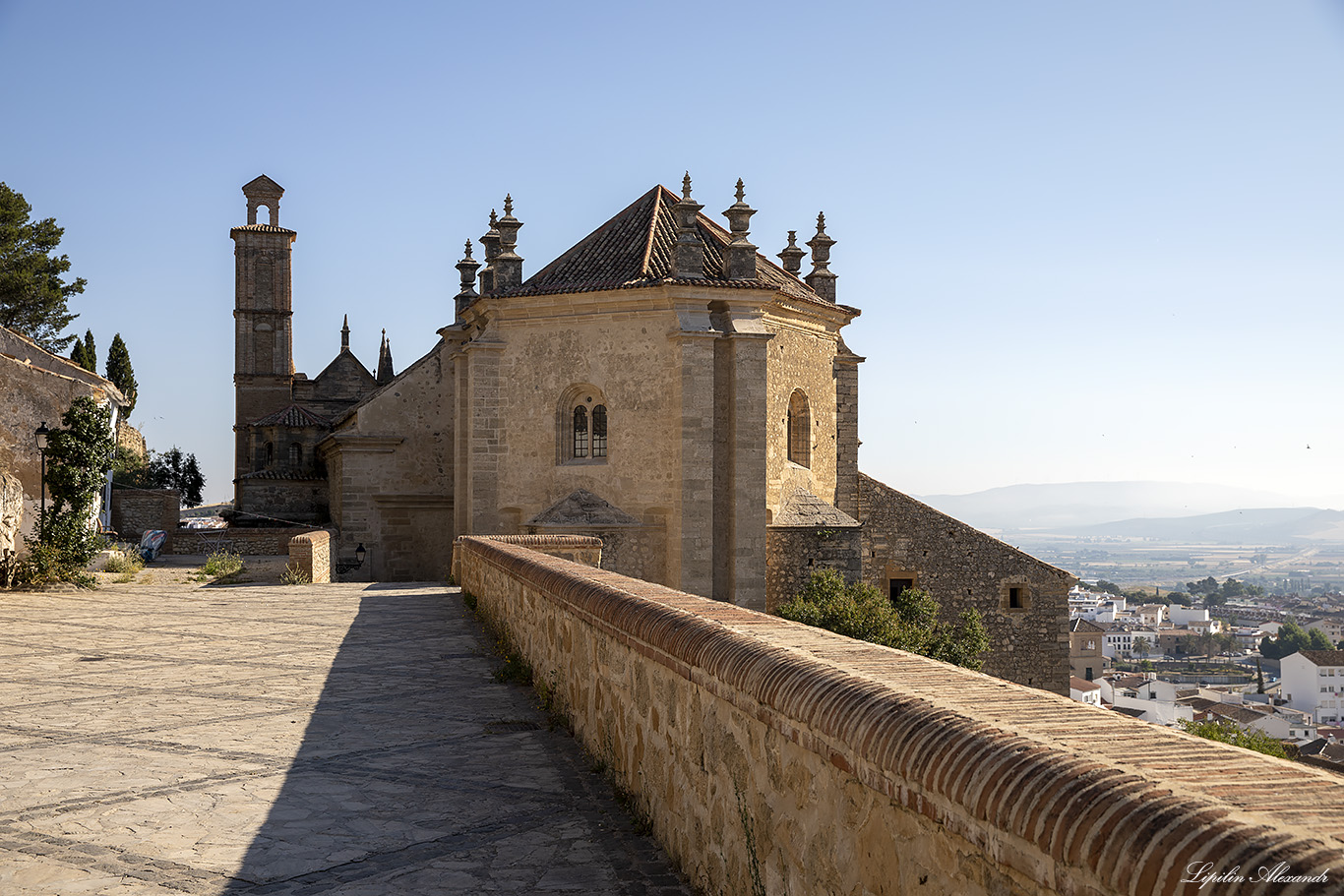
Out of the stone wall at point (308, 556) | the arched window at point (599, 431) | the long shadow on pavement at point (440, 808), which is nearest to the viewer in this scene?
the long shadow on pavement at point (440, 808)

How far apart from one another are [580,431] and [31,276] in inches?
1347

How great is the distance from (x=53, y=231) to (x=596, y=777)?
170 ft

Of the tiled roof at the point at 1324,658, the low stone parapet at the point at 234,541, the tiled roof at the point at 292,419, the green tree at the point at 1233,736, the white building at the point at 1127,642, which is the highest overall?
the tiled roof at the point at 292,419

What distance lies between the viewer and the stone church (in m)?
23.4

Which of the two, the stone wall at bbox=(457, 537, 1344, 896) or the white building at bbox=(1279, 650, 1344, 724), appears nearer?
the stone wall at bbox=(457, 537, 1344, 896)

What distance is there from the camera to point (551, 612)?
8156 mm

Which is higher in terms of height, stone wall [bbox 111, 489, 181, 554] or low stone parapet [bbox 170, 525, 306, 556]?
stone wall [bbox 111, 489, 181, 554]

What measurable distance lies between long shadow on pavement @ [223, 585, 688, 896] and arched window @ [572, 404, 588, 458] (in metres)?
15.8

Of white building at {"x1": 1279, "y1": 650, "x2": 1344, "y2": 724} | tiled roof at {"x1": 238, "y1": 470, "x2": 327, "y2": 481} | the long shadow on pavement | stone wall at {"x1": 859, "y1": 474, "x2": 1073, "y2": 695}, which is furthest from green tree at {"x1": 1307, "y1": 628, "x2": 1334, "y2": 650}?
the long shadow on pavement

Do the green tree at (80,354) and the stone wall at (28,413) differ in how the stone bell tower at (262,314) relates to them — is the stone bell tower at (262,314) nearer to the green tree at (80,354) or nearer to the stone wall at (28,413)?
the green tree at (80,354)

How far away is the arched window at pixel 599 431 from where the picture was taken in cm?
2473

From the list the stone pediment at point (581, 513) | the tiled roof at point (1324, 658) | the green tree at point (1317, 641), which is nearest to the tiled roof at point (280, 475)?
the stone pediment at point (581, 513)

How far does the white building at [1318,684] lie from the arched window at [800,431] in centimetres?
6575

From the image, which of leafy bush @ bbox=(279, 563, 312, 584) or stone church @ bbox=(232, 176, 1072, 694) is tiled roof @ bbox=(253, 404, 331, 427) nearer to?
stone church @ bbox=(232, 176, 1072, 694)
